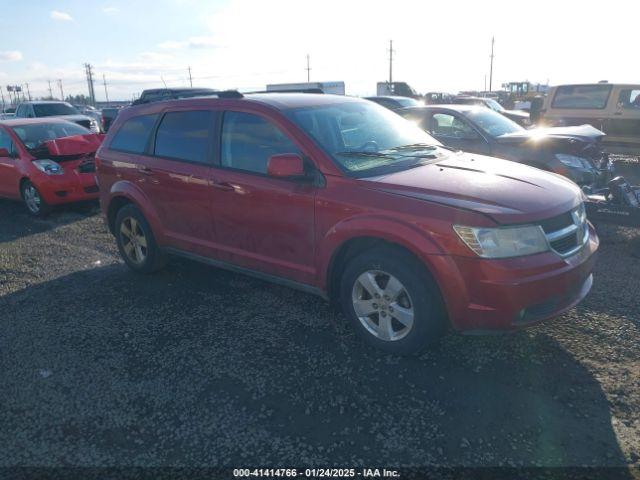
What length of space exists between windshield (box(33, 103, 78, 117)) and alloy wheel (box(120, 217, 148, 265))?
15632 mm

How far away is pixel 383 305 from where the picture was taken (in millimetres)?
3613

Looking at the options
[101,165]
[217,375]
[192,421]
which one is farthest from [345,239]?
[101,165]

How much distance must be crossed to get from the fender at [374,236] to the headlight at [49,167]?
6467mm

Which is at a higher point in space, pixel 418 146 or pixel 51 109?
pixel 418 146

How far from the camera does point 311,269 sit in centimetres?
398

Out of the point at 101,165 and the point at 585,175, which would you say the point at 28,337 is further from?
the point at 585,175

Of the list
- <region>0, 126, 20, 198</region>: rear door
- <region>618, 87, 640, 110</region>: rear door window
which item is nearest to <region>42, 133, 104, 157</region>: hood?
<region>0, 126, 20, 198</region>: rear door

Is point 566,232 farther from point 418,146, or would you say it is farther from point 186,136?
point 186,136

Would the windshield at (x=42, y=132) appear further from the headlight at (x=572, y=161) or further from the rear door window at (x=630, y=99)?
the rear door window at (x=630, y=99)

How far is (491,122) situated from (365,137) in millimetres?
4753

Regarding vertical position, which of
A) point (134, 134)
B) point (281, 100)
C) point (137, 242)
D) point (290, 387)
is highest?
point (281, 100)

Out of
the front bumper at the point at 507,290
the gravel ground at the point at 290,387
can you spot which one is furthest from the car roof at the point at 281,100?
the front bumper at the point at 507,290

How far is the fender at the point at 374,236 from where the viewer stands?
3.29m

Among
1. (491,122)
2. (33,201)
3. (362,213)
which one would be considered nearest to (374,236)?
(362,213)
